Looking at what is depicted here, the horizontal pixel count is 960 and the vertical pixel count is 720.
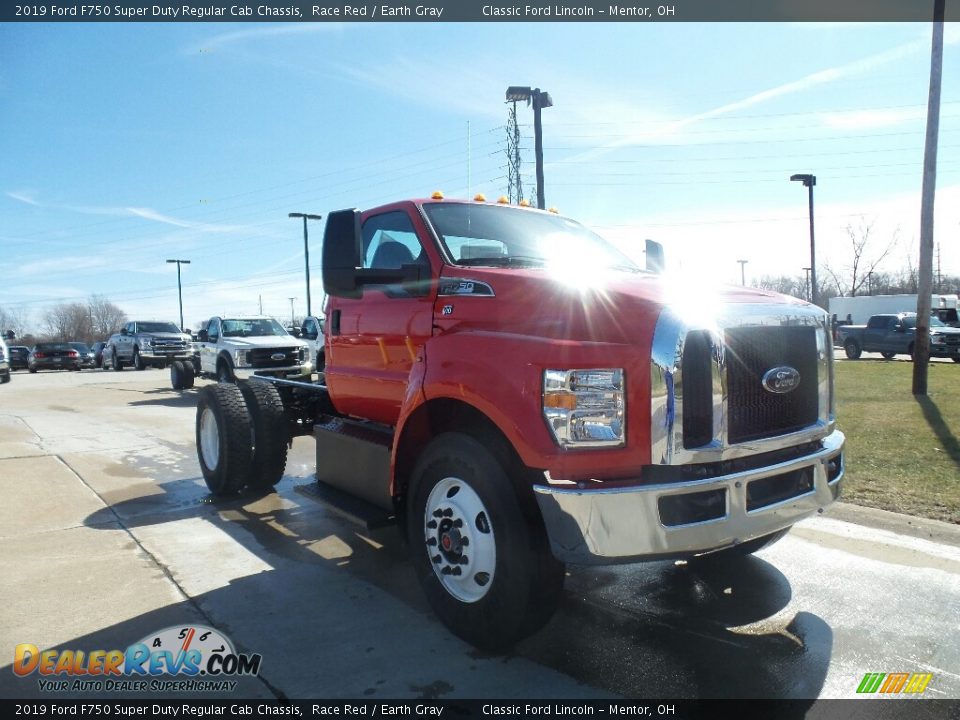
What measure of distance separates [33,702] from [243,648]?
0.84 meters

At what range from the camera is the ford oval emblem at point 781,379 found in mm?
3102

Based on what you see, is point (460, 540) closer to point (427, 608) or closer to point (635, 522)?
point (427, 608)

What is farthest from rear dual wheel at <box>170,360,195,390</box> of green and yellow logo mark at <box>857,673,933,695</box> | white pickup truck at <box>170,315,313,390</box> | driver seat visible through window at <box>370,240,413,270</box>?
green and yellow logo mark at <box>857,673,933,695</box>

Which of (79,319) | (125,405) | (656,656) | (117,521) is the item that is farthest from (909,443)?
(79,319)

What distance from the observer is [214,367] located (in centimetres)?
1656

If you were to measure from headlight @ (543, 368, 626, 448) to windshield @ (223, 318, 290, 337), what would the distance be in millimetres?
15350

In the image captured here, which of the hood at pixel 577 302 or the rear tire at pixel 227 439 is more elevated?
the hood at pixel 577 302

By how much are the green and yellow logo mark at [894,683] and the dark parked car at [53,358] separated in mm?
36823

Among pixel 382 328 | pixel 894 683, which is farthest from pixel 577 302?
pixel 894 683

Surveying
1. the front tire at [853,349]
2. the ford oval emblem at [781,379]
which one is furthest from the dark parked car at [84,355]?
the ford oval emblem at [781,379]

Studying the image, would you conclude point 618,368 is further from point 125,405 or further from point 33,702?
point 125,405

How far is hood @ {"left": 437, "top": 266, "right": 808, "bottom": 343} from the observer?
294 cm

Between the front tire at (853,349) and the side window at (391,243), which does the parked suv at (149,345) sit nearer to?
the side window at (391,243)

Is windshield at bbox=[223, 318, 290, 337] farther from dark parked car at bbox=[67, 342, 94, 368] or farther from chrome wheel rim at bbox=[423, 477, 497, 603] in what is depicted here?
dark parked car at bbox=[67, 342, 94, 368]
